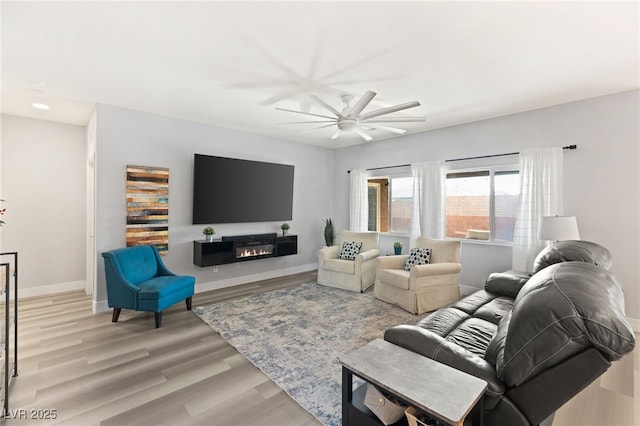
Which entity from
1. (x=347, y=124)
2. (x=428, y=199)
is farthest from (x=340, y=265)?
(x=347, y=124)

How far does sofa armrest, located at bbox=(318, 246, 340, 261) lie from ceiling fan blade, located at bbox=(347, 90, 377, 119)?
2.74 meters

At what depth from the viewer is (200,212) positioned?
4773 mm

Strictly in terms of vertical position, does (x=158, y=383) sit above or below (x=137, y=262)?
below

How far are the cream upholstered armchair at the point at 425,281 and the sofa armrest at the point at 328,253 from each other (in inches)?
43.9

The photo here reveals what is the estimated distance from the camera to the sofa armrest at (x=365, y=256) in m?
4.88

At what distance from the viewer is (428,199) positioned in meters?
5.22

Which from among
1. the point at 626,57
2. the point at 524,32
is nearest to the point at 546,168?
the point at 626,57

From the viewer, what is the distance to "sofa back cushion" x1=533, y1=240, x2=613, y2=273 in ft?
7.83

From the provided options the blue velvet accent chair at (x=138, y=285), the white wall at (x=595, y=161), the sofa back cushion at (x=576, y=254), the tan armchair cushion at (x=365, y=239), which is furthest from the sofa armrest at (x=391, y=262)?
the blue velvet accent chair at (x=138, y=285)

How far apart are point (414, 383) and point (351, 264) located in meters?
3.59

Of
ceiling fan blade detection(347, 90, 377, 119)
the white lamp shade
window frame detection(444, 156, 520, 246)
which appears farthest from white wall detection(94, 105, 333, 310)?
the white lamp shade

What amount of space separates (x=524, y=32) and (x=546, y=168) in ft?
7.77

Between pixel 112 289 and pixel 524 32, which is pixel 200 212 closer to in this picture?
pixel 112 289

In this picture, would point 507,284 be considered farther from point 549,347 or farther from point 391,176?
point 391,176
